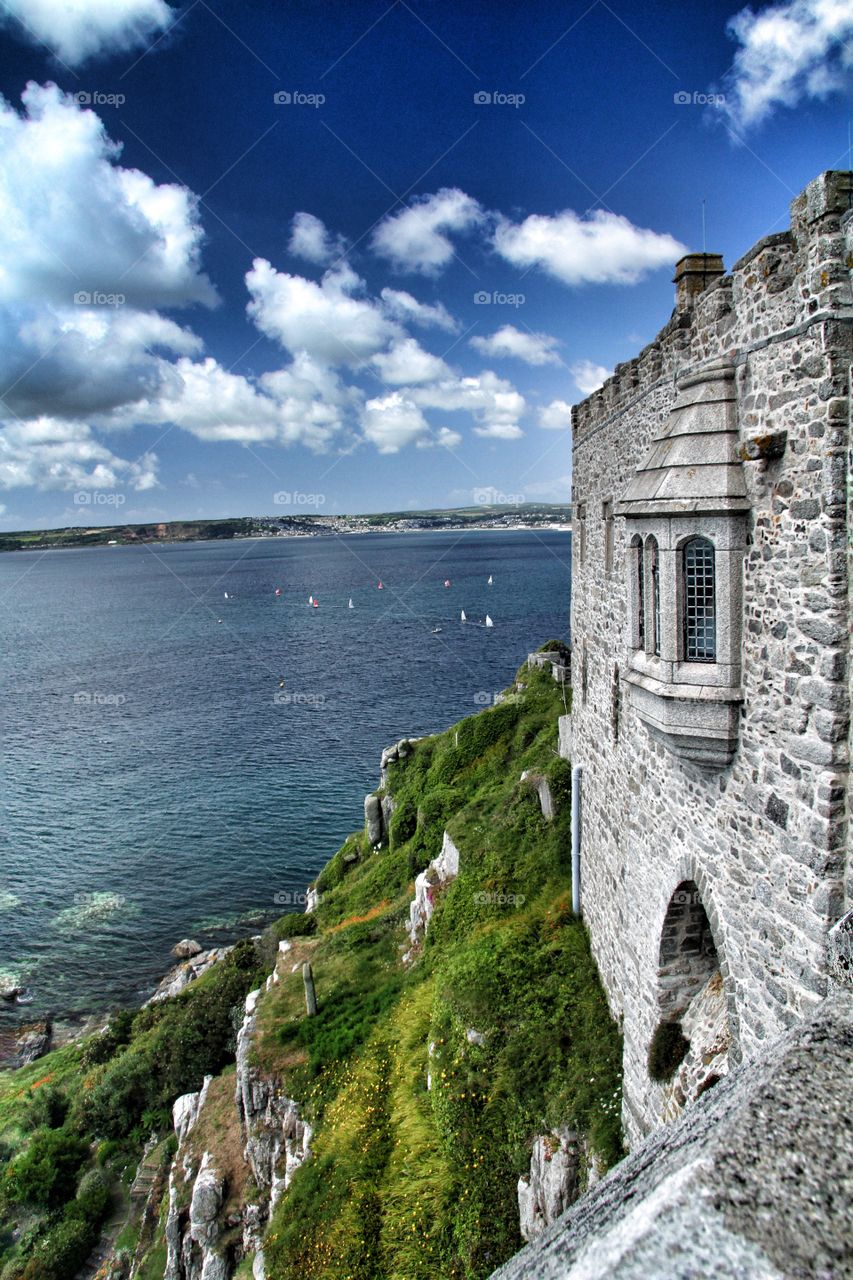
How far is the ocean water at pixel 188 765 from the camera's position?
138 feet

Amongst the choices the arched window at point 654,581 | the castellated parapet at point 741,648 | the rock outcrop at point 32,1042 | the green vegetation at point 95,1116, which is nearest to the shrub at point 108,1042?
the green vegetation at point 95,1116

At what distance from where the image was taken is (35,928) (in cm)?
4238

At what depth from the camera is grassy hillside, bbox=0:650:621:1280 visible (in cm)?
1470

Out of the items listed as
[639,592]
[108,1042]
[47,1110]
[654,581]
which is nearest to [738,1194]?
[654,581]

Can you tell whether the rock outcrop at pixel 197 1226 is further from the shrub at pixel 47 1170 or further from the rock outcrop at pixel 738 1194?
the rock outcrop at pixel 738 1194

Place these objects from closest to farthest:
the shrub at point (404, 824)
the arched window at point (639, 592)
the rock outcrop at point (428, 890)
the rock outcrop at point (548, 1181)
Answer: the arched window at point (639, 592)
the rock outcrop at point (548, 1181)
the rock outcrop at point (428, 890)
the shrub at point (404, 824)

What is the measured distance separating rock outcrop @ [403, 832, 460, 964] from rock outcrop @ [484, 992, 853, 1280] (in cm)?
2093

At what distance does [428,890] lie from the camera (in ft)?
81.3

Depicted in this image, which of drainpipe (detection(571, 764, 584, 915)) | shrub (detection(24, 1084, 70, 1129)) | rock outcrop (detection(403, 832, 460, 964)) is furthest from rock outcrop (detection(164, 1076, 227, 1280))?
drainpipe (detection(571, 764, 584, 915))

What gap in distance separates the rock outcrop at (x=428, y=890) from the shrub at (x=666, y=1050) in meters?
12.2

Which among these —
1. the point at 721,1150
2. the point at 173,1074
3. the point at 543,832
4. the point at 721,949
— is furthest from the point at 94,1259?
the point at 721,1150

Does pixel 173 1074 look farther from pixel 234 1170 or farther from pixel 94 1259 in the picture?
pixel 234 1170

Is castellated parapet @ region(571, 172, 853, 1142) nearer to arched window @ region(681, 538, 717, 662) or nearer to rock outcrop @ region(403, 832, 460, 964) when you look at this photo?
arched window @ region(681, 538, 717, 662)

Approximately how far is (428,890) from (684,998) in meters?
13.9
